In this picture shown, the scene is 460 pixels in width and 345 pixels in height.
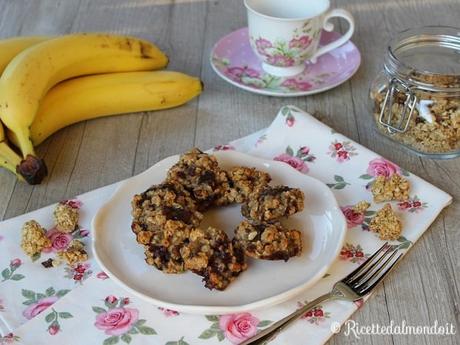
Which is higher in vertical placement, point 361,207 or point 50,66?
point 50,66

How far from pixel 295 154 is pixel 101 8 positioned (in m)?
0.68

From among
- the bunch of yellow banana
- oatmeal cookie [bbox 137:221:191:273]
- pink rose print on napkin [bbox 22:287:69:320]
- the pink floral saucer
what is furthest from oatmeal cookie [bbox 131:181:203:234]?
the pink floral saucer

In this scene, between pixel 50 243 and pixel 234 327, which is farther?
pixel 50 243

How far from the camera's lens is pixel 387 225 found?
0.76 metres

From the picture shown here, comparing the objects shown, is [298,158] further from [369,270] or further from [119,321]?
[119,321]

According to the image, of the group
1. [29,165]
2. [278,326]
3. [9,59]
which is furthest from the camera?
[9,59]

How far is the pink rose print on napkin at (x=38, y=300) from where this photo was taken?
0.67 metres

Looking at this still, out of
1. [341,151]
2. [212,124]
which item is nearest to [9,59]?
[212,124]

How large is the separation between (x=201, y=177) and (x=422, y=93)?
362 millimetres

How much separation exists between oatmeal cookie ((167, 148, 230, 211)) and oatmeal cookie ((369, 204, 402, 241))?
0.65 ft

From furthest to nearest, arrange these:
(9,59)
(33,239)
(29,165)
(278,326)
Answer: (9,59) → (29,165) → (33,239) → (278,326)

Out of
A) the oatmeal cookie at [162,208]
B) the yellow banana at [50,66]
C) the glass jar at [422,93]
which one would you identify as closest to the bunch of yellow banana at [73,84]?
the yellow banana at [50,66]

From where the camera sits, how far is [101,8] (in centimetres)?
135

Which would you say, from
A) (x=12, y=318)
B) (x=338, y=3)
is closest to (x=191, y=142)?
(x=12, y=318)
